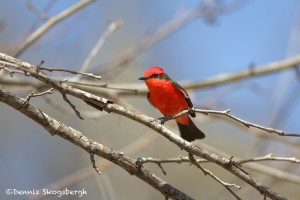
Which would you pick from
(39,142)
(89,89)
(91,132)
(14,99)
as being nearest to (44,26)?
(89,89)

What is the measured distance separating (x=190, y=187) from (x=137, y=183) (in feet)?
3.54

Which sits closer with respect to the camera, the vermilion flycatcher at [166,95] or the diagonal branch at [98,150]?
the diagonal branch at [98,150]

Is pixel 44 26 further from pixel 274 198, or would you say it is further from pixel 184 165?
pixel 184 165

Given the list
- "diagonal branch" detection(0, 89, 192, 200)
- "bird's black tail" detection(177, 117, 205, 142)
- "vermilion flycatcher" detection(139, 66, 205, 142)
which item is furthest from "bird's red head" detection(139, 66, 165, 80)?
"diagonal branch" detection(0, 89, 192, 200)

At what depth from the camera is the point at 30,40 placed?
13.0ft

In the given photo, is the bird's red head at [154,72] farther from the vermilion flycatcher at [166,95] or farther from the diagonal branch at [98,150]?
the diagonal branch at [98,150]

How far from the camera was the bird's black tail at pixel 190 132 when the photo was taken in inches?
155

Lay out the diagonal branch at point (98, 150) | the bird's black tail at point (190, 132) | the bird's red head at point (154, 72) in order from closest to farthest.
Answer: the diagonal branch at point (98, 150)
the bird's red head at point (154, 72)
the bird's black tail at point (190, 132)

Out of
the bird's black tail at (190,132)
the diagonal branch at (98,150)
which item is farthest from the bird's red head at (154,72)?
the diagonal branch at (98,150)

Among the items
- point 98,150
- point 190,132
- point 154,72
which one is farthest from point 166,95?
point 98,150

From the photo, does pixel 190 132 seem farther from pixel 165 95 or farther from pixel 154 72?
pixel 154 72

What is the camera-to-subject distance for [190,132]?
13.0ft

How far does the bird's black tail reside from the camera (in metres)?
3.94

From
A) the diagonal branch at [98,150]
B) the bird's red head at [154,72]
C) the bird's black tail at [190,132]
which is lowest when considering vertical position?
the diagonal branch at [98,150]
